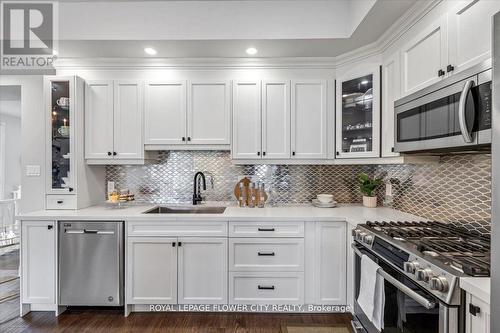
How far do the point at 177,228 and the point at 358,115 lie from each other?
2.03m

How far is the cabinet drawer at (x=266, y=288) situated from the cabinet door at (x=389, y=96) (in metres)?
1.38

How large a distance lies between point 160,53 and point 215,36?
0.67m

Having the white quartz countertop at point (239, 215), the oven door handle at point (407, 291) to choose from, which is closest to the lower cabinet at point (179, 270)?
the white quartz countertop at point (239, 215)

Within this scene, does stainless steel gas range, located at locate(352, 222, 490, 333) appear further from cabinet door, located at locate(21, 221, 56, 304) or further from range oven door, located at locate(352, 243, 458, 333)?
cabinet door, located at locate(21, 221, 56, 304)

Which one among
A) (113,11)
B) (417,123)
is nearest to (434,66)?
(417,123)

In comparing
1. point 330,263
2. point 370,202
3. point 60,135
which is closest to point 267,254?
point 330,263

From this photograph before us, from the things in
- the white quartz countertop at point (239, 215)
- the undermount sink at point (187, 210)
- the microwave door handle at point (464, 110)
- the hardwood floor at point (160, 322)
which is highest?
the microwave door handle at point (464, 110)

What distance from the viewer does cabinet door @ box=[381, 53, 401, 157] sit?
2.17 metres

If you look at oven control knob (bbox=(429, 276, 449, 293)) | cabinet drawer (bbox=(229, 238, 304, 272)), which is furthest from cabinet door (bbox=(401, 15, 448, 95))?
cabinet drawer (bbox=(229, 238, 304, 272))

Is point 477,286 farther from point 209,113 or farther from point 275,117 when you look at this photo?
point 209,113

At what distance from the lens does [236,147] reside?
9.20ft

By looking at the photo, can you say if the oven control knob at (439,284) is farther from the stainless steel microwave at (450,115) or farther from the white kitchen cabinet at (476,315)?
the stainless steel microwave at (450,115)

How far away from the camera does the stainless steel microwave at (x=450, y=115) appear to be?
3.81ft

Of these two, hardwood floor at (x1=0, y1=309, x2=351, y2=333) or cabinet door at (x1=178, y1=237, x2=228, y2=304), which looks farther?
cabinet door at (x1=178, y1=237, x2=228, y2=304)
